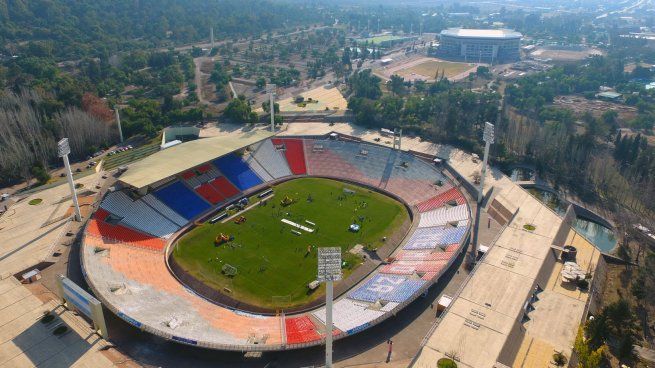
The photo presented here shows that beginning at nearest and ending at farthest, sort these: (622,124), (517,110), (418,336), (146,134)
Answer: (418,336) < (146,134) < (622,124) < (517,110)

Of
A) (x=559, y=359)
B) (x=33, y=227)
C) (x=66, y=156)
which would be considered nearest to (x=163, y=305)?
(x=66, y=156)

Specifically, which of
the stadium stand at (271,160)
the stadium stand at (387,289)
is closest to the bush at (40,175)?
the stadium stand at (271,160)

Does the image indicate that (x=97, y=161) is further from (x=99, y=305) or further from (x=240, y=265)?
(x=99, y=305)

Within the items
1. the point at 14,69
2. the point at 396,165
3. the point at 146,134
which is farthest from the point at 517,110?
the point at 14,69

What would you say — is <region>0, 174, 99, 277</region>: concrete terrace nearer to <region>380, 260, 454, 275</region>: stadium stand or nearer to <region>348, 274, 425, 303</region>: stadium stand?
<region>348, 274, 425, 303</region>: stadium stand

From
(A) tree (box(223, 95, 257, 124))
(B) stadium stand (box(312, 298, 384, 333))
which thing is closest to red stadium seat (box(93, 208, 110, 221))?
(B) stadium stand (box(312, 298, 384, 333))

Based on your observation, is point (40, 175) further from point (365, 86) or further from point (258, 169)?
point (365, 86)
